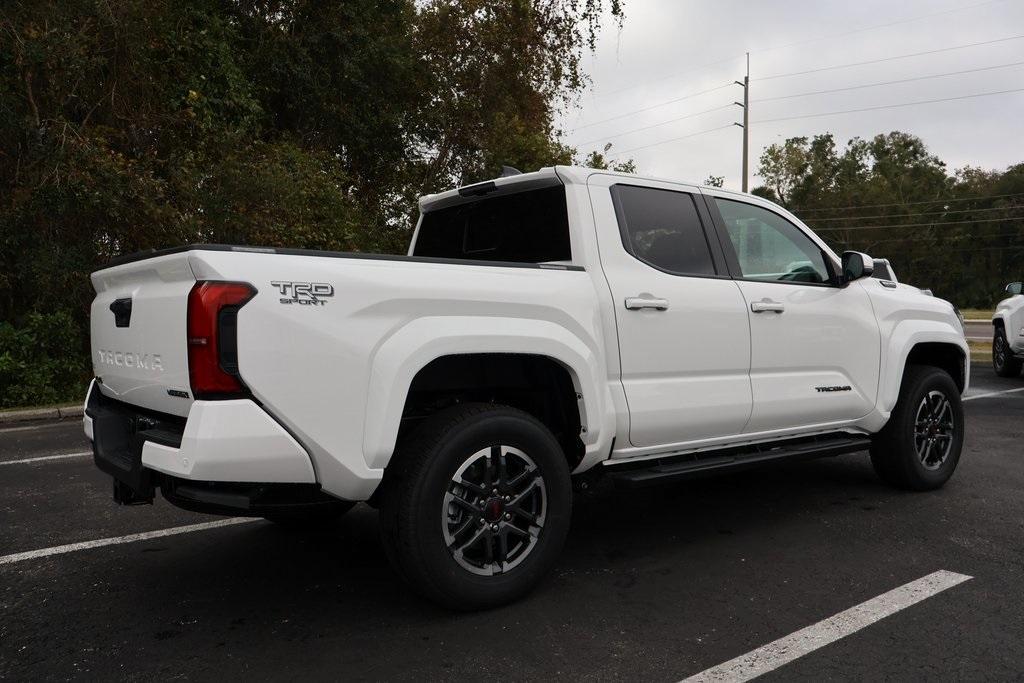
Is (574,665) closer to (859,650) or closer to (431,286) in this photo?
(859,650)

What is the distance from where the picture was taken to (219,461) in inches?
114

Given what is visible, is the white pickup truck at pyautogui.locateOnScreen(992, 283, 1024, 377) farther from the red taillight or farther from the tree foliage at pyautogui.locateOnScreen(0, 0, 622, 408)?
the red taillight

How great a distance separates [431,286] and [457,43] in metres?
16.4

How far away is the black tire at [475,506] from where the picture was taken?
3238 mm

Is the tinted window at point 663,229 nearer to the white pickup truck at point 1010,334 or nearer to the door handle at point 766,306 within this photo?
the door handle at point 766,306

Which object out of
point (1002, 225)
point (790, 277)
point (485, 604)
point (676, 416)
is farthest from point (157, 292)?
point (1002, 225)

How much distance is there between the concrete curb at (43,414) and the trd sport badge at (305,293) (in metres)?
8.20

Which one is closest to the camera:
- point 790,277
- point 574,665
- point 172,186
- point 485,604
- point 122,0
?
point 574,665

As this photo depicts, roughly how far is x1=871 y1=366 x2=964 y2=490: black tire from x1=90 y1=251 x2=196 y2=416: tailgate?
14.0 feet

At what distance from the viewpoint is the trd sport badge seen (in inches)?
117

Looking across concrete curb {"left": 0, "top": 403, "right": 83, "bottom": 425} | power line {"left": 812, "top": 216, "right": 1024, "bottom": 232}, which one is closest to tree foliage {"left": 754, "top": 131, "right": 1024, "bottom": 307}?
power line {"left": 812, "top": 216, "right": 1024, "bottom": 232}

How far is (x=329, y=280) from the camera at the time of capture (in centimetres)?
306

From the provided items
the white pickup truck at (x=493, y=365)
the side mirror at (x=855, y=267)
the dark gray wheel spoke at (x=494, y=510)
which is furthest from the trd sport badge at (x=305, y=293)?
the side mirror at (x=855, y=267)

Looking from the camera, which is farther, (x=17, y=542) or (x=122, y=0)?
(x=122, y=0)
